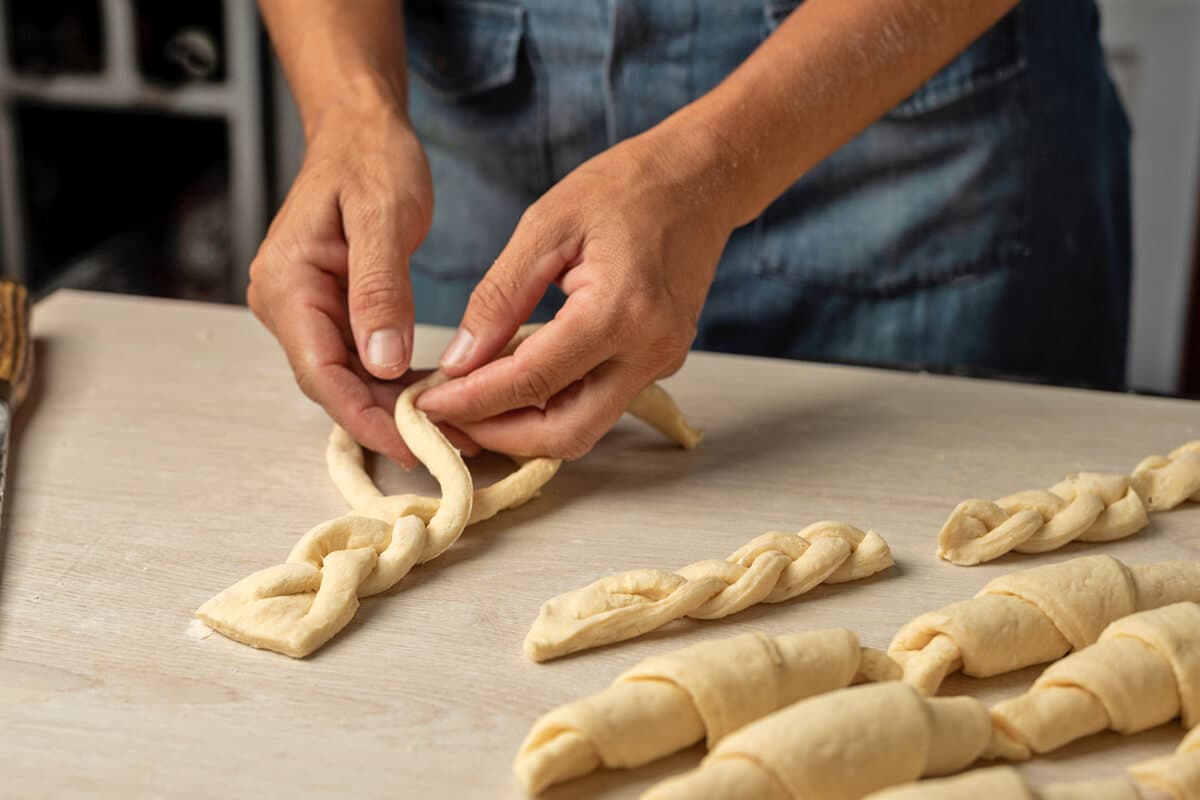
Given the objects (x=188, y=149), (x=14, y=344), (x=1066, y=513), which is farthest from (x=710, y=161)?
(x=188, y=149)

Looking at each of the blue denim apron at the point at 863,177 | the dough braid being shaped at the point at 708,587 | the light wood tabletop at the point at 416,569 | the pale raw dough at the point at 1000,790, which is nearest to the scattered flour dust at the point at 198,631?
the light wood tabletop at the point at 416,569

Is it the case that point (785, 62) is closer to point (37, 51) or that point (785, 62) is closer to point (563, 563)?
point (563, 563)

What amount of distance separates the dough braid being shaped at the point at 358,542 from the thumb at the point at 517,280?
0.08 meters

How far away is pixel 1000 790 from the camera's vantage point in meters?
0.74

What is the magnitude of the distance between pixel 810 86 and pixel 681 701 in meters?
0.69

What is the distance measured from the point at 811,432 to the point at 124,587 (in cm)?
74

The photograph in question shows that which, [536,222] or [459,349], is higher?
[536,222]

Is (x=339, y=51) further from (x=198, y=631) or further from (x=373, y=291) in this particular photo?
(x=198, y=631)

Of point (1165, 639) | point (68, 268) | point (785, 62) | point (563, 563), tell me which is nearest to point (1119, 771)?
point (1165, 639)

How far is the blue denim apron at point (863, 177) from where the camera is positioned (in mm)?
Result: 1578

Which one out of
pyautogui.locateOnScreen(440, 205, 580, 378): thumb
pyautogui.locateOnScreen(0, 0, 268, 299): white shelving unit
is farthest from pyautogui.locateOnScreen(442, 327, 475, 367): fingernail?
pyautogui.locateOnScreen(0, 0, 268, 299): white shelving unit

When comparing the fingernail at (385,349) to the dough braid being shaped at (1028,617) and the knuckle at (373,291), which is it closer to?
the knuckle at (373,291)

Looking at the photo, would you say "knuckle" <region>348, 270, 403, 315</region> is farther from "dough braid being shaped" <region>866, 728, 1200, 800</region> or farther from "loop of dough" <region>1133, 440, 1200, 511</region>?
"loop of dough" <region>1133, 440, 1200, 511</region>

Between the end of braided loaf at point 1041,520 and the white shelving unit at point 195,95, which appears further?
the white shelving unit at point 195,95
